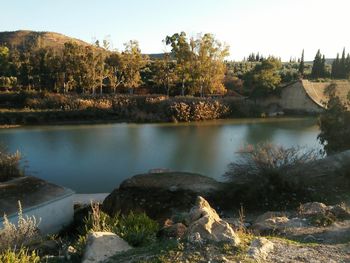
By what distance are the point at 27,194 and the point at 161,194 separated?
12.6 ft

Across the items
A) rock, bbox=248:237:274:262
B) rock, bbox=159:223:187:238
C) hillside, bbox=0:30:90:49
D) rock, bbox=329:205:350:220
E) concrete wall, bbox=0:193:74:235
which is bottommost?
concrete wall, bbox=0:193:74:235

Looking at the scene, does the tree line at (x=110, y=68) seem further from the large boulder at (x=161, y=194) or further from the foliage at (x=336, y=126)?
the large boulder at (x=161, y=194)

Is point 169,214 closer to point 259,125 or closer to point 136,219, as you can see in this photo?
point 136,219

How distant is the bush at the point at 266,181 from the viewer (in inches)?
501

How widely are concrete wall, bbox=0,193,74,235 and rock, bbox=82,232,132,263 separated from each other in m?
5.90

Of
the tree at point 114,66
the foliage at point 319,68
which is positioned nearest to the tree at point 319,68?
the foliage at point 319,68

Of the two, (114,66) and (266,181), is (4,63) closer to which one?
(114,66)

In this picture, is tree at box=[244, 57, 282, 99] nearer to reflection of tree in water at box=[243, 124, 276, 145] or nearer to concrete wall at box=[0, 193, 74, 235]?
reflection of tree in water at box=[243, 124, 276, 145]

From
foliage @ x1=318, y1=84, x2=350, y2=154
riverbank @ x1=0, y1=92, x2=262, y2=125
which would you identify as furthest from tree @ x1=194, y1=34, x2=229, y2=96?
foliage @ x1=318, y1=84, x2=350, y2=154

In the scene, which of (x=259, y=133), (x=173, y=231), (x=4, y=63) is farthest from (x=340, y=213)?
(x=4, y=63)

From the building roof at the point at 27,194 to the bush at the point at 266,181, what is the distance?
16.9 feet

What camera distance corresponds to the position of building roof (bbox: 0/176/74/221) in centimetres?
1120

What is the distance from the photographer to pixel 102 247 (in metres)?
5.58

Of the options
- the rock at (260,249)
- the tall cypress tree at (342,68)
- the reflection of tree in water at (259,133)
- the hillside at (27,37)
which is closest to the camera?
the rock at (260,249)
